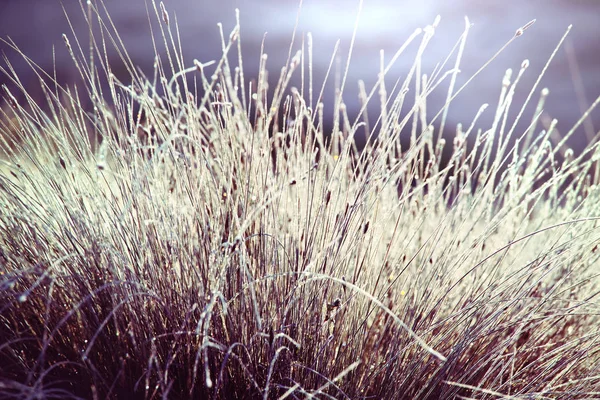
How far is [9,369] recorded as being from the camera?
106 cm

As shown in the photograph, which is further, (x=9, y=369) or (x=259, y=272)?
(x=259, y=272)

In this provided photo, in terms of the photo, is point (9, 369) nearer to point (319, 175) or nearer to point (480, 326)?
point (319, 175)

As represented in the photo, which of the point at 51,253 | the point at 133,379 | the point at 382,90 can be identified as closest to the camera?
the point at 133,379

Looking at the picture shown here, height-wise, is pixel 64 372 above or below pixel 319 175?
below

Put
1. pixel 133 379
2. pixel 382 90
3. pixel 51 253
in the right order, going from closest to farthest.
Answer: pixel 133 379 < pixel 51 253 < pixel 382 90

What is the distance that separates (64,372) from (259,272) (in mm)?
460

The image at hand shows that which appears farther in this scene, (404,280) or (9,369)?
(404,280)

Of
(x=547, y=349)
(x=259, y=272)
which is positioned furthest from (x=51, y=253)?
(x=547, y=349)

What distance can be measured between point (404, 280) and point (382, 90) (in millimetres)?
496

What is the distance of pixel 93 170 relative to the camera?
1.36m

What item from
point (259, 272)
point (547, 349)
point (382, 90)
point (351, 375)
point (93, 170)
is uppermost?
point (382, 90)

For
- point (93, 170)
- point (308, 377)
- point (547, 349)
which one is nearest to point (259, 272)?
point (308, 377)

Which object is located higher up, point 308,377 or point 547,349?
point 308,377

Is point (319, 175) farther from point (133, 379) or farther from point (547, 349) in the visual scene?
point (547, 349)
